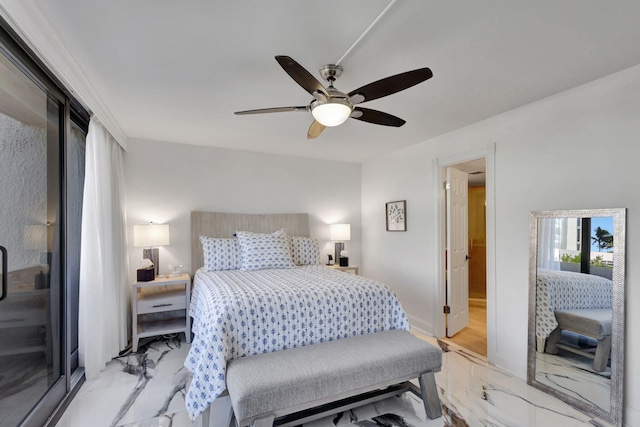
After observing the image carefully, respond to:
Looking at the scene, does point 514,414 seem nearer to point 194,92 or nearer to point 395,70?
point 395,70

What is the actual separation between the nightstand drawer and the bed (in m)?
0.19

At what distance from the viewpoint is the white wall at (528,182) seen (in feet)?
6.48

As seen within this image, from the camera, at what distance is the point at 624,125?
6.59ft

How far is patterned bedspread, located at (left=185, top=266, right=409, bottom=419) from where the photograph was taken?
5.87ft

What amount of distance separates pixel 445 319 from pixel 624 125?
2.47m

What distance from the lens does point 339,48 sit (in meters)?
1.73

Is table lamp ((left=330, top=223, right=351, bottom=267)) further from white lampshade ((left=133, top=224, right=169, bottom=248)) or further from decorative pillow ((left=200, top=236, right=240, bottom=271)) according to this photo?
white lampshade ((left=133, top=224, right=169, bottom=248))

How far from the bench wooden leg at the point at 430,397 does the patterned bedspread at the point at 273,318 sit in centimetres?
43

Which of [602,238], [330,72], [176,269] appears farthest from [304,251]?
[602,238]

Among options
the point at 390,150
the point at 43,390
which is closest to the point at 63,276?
the point at 43,390

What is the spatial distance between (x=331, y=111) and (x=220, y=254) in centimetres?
236

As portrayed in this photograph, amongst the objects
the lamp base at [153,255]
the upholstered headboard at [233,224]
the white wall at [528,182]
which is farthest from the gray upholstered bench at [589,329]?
the lamp base at [153,255]

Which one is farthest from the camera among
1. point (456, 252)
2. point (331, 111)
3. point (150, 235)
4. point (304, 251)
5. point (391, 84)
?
point (304, 251)

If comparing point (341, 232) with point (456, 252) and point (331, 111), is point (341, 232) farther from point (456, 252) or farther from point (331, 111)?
point (331, 111)
